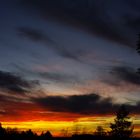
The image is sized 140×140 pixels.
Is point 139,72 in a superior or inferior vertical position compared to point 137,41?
inferior

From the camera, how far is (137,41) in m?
38.0

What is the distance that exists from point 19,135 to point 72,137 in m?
14.7

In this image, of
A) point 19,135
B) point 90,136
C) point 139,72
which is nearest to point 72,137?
point 90,136

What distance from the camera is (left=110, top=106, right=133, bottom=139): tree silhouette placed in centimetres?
8988

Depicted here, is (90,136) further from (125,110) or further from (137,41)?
(137,41)

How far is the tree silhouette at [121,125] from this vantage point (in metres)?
89.9

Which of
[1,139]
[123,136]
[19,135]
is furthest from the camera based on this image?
[19,135]

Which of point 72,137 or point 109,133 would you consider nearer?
point 109,133

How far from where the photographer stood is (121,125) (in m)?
90.9

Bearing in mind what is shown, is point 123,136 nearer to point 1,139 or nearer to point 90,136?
point 90,136

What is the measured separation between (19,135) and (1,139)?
1321 centimetres

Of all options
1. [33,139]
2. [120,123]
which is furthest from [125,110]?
[33,139]

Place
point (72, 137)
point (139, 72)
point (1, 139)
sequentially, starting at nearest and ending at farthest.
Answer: point (139, 72) → point (1, 139) → point (72, 137)

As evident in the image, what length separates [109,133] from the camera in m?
93.5
